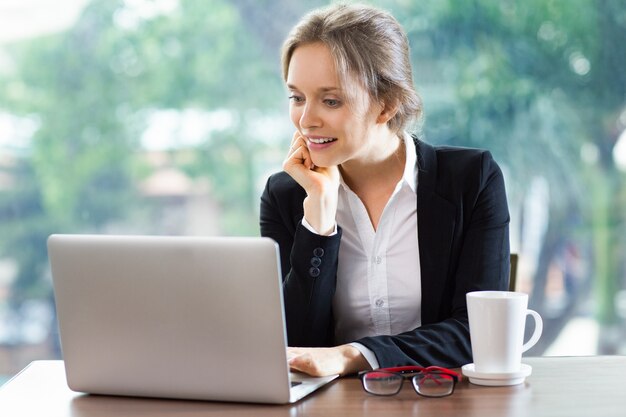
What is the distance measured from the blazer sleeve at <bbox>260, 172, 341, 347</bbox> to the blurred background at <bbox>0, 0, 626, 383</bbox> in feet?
5.14

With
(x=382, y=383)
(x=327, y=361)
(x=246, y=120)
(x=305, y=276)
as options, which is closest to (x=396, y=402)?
(x=382, y=383)

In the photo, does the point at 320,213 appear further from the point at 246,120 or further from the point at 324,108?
the point at 246,120

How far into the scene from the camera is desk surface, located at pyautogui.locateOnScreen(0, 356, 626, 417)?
4.43ft

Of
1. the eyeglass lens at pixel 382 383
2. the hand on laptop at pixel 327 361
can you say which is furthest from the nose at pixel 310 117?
the eyeglass lens at pixel 382 383

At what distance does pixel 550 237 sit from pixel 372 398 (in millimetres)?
2328

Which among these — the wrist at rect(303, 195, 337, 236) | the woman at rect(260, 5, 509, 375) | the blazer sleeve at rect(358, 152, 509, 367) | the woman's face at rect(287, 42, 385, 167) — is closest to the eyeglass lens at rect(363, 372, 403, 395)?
the blazer sleeve at rect(358, 152, 509, 367)

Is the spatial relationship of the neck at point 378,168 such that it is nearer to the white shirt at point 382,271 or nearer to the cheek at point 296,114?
the white shirt at point 382,271

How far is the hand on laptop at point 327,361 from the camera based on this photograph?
151cm

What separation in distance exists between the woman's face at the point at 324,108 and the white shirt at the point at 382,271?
0.15 metres

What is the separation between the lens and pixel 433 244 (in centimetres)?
195

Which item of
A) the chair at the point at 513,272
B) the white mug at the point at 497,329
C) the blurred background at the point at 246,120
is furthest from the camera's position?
the blurred background at the point at 246,120

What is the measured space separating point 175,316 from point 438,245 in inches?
28.8

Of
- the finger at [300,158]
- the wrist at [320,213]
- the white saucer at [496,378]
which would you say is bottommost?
the white saucer at [496,378]

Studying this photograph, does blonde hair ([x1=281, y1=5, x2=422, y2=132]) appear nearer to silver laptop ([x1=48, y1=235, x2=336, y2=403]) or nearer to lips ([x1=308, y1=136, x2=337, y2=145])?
lips ([x1=308, y1=136, x2=337, y2=145])
